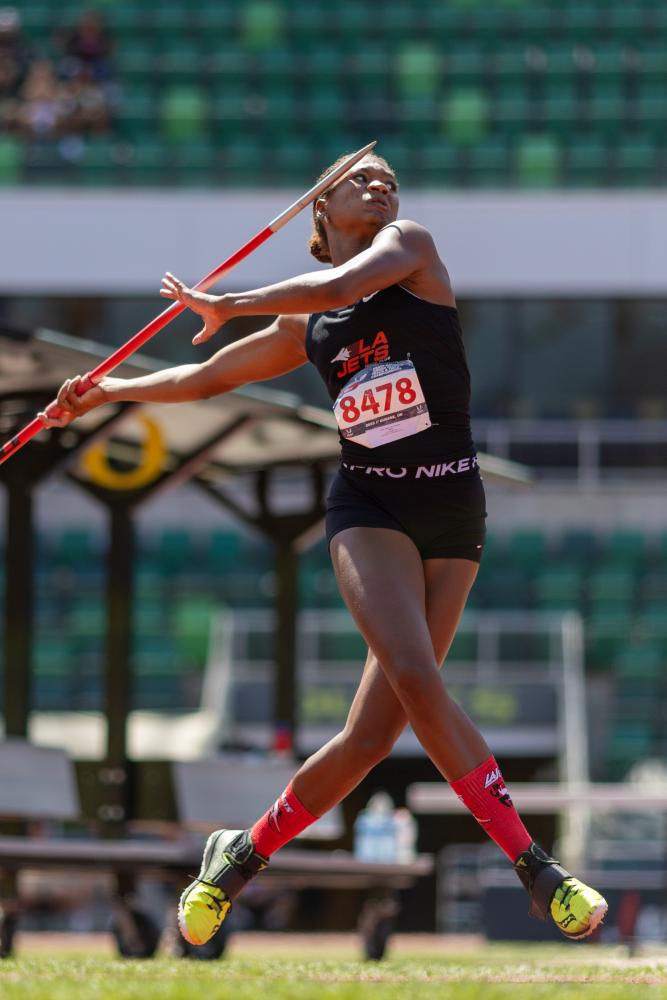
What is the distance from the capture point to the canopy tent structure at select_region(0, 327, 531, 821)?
390 inches

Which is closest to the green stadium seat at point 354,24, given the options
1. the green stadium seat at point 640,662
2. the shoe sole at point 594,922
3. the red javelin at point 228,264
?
the green stadium seat at point 640,662

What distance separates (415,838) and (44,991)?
49.2ft

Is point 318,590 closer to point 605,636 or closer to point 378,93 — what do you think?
point 605,636

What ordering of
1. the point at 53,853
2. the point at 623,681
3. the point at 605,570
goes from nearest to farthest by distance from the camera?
the point at 53,853
the point at 623,681
the point at 605,570

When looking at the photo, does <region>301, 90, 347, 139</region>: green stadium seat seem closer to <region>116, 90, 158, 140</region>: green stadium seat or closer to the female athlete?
<region>116, 90, 158, 140</region>: green stadium seat

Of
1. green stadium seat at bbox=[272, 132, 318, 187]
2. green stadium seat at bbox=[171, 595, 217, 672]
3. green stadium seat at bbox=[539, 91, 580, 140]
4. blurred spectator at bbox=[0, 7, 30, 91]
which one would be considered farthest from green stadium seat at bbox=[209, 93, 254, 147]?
green stadium seat at bbox=[171, 595, 217, 672]

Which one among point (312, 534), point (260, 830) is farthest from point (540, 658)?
point (260, 830)

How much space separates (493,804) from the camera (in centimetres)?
514

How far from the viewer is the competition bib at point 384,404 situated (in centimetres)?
514

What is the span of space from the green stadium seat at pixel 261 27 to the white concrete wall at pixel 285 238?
3.16m

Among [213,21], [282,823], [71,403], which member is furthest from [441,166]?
[282,823]

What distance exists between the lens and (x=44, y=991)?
4168mm

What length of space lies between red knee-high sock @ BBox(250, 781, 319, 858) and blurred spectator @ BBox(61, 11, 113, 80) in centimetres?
2083

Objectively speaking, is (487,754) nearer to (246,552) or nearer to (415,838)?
Answer: (415,838)
